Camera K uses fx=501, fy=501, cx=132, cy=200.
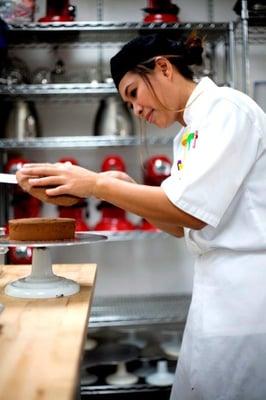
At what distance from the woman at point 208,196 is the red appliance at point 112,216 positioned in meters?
0.89

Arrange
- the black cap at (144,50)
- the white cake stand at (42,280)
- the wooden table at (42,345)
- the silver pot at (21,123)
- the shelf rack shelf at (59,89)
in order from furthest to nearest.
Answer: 1. the silver pot at (21,123)
2. the shelf rack shelf at (59,89)
3. the black cap at (144,50)
4. the white cake stand at (42,280)
5. the wooden table at (42,345)

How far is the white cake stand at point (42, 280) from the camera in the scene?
883mm

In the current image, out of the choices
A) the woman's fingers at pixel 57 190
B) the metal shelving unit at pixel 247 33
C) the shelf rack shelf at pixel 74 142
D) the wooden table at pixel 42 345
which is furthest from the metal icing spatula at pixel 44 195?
the metal shelving unit at pixel 247 33

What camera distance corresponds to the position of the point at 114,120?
6.68 feet

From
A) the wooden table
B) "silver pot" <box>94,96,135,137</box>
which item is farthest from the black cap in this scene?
"silver pot" <box>94,96,135,137</box>

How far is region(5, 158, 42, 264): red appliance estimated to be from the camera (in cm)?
194

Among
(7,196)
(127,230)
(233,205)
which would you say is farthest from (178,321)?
(233,205)

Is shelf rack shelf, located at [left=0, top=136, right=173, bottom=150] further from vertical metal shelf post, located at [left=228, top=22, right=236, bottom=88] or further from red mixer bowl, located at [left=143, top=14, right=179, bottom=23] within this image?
red mixer bowl, located at [left=143, top=14, right=179, bottom=23]

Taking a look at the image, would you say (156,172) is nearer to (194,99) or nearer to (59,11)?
(59,11)

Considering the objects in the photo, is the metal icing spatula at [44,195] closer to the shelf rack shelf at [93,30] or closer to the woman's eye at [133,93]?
the woman's eye at [133,93]

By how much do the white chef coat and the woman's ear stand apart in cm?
7

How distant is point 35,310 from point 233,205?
418mm

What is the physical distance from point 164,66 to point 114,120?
1.03 meters

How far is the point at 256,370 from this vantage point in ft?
3.26
